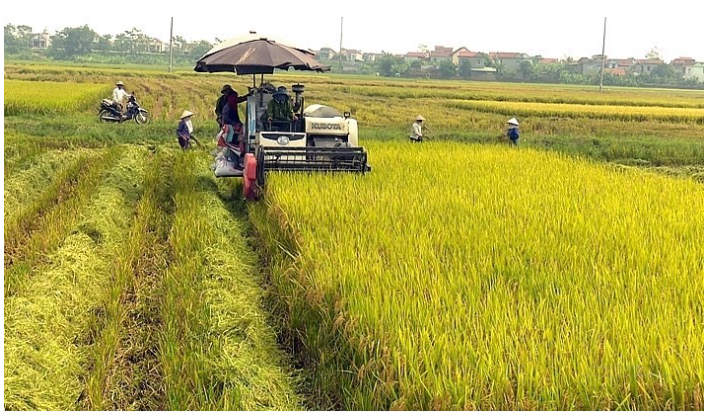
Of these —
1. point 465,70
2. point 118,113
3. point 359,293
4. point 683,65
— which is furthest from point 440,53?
point 359,293

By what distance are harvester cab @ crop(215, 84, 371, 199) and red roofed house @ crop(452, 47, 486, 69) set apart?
84884 millimetres

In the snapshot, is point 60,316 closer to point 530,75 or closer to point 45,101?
point 45,101

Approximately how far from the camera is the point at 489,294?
345 centimetres

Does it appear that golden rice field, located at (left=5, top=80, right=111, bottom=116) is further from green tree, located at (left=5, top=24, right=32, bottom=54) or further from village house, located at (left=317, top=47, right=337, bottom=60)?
village house, located at (left=317, top=47, right=337, bottom=60)

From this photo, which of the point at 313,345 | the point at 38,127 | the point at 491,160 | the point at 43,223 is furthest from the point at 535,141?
the point at 313,345

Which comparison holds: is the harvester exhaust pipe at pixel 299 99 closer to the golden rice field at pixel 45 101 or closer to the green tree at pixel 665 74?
the golden rice field at pixel 45 101

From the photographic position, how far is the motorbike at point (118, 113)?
1608 centimetres

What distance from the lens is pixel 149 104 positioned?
2222 cm

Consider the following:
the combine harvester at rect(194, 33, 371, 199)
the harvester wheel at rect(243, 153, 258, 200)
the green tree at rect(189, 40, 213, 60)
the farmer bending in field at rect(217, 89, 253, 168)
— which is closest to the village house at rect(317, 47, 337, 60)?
the green tree at rect(189, 40, 213, 60)

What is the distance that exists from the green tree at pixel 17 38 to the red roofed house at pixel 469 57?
62.3 m

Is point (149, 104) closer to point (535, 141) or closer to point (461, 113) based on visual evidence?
point (461, 113)

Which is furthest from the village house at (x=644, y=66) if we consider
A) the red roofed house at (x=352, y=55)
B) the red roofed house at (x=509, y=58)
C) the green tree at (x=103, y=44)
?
the green tree at (x=103, y=44)

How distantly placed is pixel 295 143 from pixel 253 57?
1153 millimetres

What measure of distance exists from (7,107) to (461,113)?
577 inches
